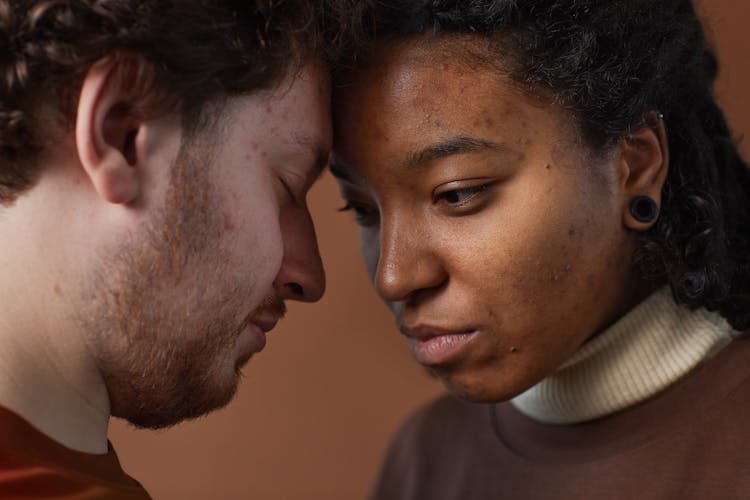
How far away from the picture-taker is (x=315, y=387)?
6.51 ft

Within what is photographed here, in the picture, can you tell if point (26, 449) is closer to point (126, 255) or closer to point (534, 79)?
point (126, 255)

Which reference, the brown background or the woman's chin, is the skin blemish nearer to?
the woman's chin

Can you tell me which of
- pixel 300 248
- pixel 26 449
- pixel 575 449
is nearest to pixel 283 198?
pixel 300 248

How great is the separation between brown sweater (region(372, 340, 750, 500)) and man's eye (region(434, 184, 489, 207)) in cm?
34

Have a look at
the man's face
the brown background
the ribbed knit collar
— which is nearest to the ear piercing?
the ribbed knit collar

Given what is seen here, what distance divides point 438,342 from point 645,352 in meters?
0.25

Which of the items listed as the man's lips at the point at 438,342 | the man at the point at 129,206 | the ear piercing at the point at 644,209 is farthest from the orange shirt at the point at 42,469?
the ear piercing at the point at 644,209

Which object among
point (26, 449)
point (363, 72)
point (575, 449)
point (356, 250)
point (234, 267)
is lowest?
point (356, 250)

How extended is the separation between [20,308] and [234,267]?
0.20 metres

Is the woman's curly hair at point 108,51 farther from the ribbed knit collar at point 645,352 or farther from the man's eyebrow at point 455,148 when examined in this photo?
the ribbed knit collar at point 645,352

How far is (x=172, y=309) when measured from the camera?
97 cm

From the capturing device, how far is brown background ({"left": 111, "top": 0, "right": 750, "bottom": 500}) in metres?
1.94

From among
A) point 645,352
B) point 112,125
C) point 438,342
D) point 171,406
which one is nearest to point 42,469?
point 171,406

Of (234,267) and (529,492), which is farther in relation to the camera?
(529,492)
